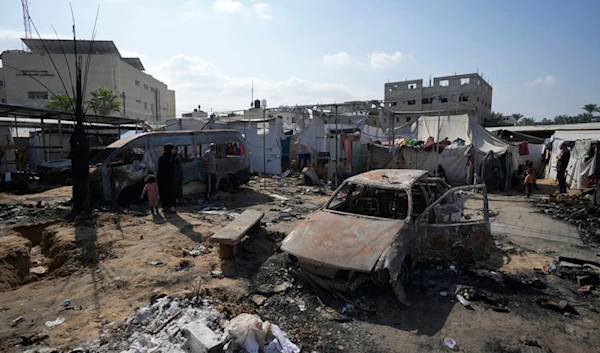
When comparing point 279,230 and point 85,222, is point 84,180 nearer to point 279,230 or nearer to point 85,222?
point 85,222

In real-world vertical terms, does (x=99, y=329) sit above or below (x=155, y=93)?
below

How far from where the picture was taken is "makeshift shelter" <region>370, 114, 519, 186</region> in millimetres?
13562

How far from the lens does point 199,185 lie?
10.7 m

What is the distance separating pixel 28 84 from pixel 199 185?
39739 millimetres

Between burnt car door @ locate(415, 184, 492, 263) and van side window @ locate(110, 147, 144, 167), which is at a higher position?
van side window @ locate(110, 147, 144, 167)

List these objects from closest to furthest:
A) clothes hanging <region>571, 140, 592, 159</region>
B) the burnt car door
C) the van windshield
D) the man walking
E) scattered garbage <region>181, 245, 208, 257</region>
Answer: the burnt car door < scattered garbage <region>181, 245, 208, 257</region> < the van windshield < the man walking < clothes hanging <region>571, 140, 592, 159</region>

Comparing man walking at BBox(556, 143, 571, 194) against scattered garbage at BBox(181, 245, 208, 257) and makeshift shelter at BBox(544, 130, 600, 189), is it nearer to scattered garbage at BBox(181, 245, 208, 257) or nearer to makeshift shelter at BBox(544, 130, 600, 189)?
makeshift shelter at BBox(544, 130, 600, 189)

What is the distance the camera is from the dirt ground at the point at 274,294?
354 cm

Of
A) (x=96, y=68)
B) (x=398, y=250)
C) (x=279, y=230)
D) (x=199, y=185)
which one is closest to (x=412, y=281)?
(x=398, y=250)

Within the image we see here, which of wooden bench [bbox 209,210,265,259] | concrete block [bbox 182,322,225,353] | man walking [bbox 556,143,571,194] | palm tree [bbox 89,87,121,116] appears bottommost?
concrete block [bbox 182,322,225,353]

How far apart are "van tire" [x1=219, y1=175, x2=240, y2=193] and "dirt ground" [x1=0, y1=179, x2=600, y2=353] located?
14.5 ft

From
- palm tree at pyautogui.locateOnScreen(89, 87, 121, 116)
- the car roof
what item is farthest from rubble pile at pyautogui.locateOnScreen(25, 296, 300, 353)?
palm tree at pyautogui.locateOnScreen(89, 87, 121, 116)

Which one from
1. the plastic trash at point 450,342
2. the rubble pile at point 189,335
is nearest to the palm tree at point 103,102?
the rubble pile at point 189,335

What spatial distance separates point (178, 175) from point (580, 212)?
1050 centimetres
